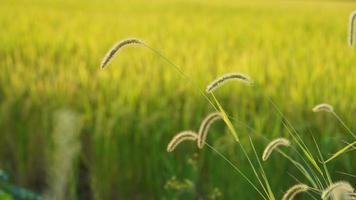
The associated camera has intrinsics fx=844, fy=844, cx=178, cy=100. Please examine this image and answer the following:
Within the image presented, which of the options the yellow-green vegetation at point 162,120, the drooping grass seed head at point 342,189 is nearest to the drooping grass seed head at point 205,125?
the drooping grass seed head at point 342,189

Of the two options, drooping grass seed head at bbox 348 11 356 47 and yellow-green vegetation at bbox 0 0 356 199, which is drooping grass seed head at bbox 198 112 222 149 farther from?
yellow-green vegetation at bbox 0 0 356 199

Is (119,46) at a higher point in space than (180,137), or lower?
higher

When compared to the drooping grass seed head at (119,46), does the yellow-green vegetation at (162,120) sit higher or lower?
lower

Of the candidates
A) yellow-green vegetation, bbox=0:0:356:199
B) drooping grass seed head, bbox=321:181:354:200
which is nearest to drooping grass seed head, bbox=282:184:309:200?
drooping grass seed head, bbox=321:181:354:200

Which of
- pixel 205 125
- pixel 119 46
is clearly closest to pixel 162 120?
pixel 205 125

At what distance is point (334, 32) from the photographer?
7.62 metres

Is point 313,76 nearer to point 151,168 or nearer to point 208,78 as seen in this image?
point 208,78

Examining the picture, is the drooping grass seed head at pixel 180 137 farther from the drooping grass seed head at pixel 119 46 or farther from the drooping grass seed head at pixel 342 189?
the drooping grass seed head at pixel 342 189

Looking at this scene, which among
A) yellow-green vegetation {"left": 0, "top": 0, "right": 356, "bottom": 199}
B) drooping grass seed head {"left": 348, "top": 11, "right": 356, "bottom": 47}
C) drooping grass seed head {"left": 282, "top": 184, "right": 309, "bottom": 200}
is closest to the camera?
drooping grass seed head {"left": 282, "top": 184, "right": 309, "bottom": 200}

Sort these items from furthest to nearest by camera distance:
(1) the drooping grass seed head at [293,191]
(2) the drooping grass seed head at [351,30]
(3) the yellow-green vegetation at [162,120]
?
1. (3) the yellow-green vegetation at [162,120]
2. (2) the drooping grass seed head at [351,30]
3. (1) the drooping grass seed head at [293,191]

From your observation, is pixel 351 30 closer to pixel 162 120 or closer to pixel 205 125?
pixel 205 125

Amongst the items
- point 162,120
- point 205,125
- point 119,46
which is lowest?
point 162,120

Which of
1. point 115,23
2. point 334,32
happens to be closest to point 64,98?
point 115,23

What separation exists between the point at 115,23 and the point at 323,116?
4546 mm
